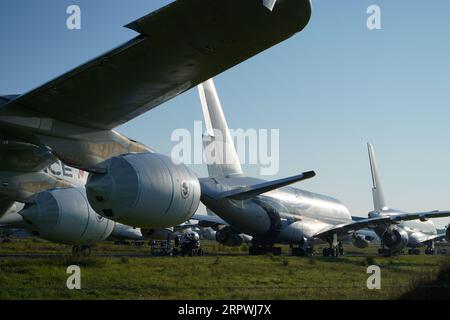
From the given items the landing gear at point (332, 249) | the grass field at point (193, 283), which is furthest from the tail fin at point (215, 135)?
the grass field at point (193, 283)

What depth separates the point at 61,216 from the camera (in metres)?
17.0

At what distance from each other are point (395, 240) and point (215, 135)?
14.6 meters

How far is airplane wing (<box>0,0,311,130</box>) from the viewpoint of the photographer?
894cm

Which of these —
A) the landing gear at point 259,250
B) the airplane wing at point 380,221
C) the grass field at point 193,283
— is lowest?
the grass field at point 193,283

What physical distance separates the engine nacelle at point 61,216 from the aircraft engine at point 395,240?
27.1 m

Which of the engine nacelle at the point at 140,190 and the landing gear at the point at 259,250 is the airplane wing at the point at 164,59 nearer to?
the engine nacelle at the point at 140,190

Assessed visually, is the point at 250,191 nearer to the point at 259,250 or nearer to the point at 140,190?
the point at 259,250

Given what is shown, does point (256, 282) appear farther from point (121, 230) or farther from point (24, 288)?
point (121, 230)

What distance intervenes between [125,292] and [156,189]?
336 centimetres

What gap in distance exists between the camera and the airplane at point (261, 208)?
32969 mm

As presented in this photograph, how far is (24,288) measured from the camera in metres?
13.4

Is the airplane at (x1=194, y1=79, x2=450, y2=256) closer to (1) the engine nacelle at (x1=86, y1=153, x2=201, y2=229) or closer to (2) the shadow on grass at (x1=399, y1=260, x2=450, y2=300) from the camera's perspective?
(2) the shadow on grass at (x1=399, y1=260, x2=450, y2=300)

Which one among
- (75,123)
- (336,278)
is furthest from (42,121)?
(336,278)

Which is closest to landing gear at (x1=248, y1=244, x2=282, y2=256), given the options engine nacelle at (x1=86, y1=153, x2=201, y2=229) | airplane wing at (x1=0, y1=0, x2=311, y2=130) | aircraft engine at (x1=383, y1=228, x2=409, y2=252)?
aircraft engine at (x1=383, y1=228, x2=409, y2=252)
